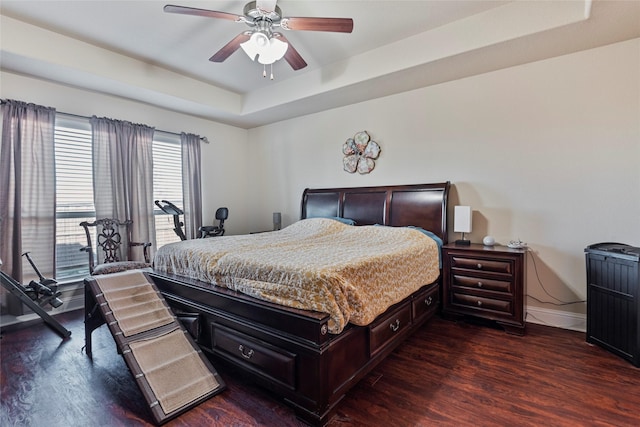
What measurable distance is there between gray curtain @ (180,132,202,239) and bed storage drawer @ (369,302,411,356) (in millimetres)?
3763

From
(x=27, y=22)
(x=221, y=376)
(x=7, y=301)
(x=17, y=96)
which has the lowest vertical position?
(x=221, y=376)

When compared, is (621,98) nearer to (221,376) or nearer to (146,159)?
(221,376)

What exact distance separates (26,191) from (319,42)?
370 cm

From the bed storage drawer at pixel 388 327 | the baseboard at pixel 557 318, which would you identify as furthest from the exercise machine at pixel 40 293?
the baseboard at pixel 557 318

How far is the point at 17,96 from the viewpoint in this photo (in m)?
3.40

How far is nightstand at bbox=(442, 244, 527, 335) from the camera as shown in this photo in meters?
2.89

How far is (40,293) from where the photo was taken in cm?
324

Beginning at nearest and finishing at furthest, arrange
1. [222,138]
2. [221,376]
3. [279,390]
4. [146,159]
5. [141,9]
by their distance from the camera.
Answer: [279,390] < [221,376] < [141,9] < [146,159] < [222,138]

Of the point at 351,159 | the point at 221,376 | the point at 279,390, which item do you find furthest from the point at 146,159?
the point at 279,390

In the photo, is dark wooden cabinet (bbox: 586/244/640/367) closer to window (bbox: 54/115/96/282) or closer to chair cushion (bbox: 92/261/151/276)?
chair cushion (bbox: 92/261/151/276)

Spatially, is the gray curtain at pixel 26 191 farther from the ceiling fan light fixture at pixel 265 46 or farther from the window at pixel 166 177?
the ceiling fan light fixture at pixel 265 46

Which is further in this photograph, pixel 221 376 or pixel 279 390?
pixel 221 376

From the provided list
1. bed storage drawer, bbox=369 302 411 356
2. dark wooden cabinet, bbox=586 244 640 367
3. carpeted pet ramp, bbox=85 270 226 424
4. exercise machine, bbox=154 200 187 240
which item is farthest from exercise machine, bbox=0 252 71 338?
dark wooden cabinet, bbox=586 244 640 367

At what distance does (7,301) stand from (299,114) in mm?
4392
